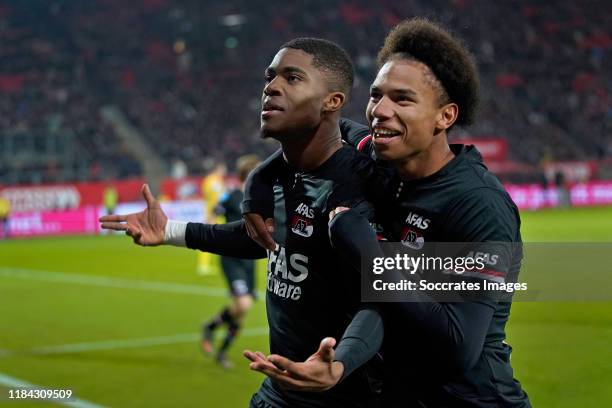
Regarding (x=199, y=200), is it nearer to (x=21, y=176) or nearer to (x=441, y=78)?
(x=21, y=176)

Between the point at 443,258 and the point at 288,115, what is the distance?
0.83 metres

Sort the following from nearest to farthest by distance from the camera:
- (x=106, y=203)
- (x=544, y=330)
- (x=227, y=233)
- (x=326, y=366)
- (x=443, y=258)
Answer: (x=326, y=366), (x=443, y=258), (x=227, y=233), (x=544, y=330), (x=106, y=203)

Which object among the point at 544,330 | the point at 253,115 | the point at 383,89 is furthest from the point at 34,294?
the point at 253,115

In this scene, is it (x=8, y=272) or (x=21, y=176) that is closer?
(x=8, y=272)

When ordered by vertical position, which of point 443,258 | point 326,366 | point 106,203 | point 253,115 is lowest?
point 326,366

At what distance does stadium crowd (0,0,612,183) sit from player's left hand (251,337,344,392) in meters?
33.8

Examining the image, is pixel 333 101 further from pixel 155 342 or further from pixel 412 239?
pixel 155 342

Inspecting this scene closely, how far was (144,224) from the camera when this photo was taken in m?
3.87

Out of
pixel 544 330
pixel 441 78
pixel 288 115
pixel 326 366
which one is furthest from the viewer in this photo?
pixel 544 330

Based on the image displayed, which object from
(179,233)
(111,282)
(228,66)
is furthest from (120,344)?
(228,66)

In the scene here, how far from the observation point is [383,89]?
9.86 ft

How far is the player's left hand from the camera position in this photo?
240 centimetres

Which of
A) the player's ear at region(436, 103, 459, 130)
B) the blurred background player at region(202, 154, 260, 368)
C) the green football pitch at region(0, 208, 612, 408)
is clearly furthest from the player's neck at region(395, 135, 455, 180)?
the blurred background player at region(202, 154, 260, 368)

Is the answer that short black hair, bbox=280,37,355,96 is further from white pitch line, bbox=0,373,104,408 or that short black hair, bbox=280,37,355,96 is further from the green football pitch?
white pitch line, bbox=0,373,104,408
